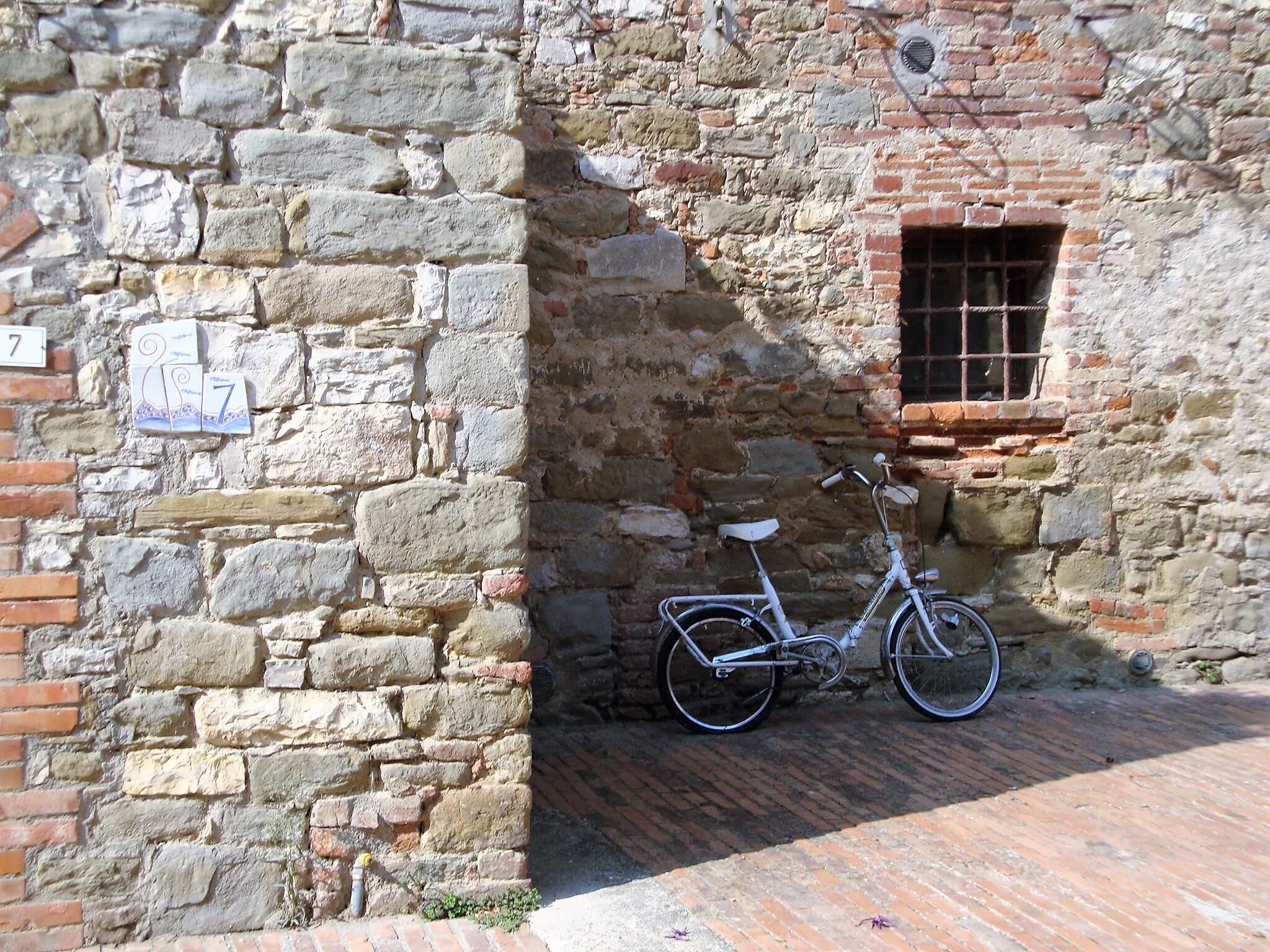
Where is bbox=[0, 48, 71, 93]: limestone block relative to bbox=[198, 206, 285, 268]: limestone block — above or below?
above

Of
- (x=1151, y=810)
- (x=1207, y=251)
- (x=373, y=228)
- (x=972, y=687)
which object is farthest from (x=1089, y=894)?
(x=1207, y=251)

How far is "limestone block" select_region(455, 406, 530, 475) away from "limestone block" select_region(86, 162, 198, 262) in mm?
884

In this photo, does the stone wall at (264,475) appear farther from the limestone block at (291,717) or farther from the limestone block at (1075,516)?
the limestone block at (1075,516)

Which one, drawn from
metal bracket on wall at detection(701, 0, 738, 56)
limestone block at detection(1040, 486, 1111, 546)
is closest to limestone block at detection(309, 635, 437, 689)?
metal bracket on wall at detection(701, 0, 738, 56)

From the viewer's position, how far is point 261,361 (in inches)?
117

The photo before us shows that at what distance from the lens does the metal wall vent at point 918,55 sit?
531cm

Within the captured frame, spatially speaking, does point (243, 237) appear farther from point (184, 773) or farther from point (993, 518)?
point (993, 518)

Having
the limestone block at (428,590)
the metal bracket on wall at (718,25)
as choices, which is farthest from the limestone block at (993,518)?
the limestone block at (428,590)

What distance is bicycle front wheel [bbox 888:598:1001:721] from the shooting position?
5.12m

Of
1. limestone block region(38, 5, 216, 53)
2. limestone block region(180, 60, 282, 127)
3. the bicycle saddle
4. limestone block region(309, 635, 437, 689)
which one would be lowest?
limestone block region(309, 635, 437, 689)

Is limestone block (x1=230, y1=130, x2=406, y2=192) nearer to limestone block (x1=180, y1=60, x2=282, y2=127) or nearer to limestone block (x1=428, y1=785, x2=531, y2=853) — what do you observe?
limestone block (x1=180, y1=60, x2=282, y2=127)

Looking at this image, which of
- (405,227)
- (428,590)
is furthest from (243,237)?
(428,590)

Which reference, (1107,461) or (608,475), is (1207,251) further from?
(608,475)

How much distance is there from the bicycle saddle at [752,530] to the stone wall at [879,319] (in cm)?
15
